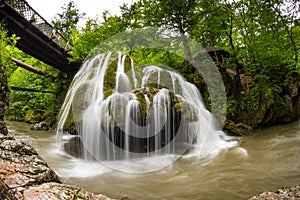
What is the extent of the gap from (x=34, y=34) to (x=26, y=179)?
32.1 ft

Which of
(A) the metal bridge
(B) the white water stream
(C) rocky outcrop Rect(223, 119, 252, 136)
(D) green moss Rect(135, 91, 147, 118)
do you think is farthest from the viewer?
(C) rocky outcrop Rect(223, 119, 252, 136)

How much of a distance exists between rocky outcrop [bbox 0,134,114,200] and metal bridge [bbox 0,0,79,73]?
18.6 ft

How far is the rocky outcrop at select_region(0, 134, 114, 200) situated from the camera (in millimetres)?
2141

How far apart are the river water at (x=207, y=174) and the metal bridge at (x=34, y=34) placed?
5.35 metres

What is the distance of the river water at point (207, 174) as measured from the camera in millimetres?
4520

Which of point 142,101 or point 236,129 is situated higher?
point 142,101

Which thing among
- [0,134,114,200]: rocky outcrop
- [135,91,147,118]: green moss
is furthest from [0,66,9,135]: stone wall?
[135,91,147,118]: green moss

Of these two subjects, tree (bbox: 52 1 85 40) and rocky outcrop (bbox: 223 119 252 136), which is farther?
tree (bbox: 52 1 85 40)

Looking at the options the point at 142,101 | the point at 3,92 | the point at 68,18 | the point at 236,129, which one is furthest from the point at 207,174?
the point at 68,18

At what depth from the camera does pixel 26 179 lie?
240 cm

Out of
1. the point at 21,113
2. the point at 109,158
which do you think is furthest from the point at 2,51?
the point at 21,113

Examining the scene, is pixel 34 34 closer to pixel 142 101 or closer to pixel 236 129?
pixel 142 101

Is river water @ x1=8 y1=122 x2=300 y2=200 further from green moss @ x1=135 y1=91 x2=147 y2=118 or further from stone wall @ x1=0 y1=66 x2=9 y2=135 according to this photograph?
stone wall @ x1=0 y1=66 x2=9 y2=135

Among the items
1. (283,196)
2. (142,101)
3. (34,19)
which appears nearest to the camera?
(283,196)
